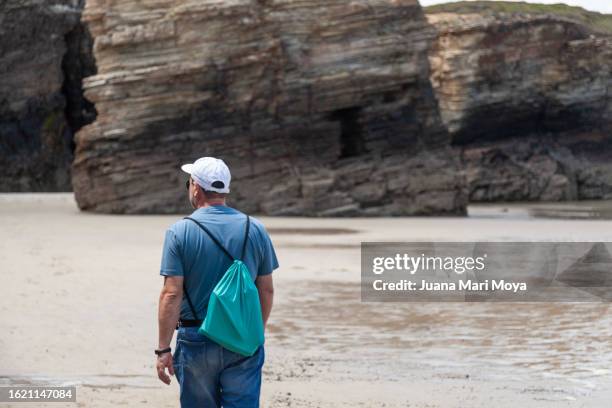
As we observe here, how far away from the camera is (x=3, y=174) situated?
113 feet

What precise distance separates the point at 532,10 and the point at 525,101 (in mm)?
3300

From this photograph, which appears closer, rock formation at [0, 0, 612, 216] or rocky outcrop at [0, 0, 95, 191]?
rock formation at [0, 0, 612, 216]

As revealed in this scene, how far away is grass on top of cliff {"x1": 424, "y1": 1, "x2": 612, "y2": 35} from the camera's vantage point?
3719cm

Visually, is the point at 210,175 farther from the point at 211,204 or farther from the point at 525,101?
the point at 525,101

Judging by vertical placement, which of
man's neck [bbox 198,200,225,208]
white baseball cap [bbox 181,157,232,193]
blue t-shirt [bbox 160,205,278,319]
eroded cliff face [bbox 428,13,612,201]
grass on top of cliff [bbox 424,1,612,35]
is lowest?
eroded cliff face [bbox 428,13,612,201]

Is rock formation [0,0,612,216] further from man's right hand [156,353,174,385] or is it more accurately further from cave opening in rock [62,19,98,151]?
man's right hand [156,353,174,385]

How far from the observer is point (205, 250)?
15.5ft

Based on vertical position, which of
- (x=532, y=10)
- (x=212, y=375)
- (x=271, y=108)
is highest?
(x=532, y=10)

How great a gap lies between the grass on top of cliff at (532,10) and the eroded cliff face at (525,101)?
0.82m

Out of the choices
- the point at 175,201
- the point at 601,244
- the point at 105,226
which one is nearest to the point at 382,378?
the point at 601,244

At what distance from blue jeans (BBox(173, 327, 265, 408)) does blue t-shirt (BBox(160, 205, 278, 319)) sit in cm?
12

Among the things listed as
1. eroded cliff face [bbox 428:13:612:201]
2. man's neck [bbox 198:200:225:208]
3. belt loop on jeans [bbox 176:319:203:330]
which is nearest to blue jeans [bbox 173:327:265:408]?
belt loop on jeans [bbox 176:319:203:330]

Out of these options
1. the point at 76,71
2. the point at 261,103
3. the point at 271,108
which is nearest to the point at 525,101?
the point at 76,71

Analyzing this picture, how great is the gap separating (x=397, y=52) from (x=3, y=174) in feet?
48.4
